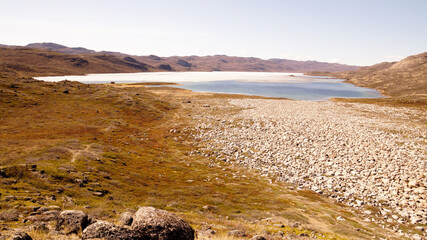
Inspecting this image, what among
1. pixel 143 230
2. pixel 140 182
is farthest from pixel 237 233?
pixel 140 182

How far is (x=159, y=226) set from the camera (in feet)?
33.8

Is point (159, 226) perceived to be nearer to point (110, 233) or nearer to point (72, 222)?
point (110, 233)

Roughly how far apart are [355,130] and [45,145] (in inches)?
2101

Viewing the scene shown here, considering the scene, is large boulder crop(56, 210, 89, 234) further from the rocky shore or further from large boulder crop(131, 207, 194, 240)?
the rocky shore

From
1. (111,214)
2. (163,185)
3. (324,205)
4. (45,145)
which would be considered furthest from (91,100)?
(324,205)

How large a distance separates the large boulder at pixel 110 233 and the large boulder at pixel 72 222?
0.96 meters

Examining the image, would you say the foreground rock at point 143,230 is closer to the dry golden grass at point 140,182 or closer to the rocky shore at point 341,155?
A: the dry golden grass at point 140,182

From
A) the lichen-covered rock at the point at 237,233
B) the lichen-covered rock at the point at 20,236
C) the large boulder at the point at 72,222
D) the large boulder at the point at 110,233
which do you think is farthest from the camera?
the lichen-covered rock at the point at 237,233

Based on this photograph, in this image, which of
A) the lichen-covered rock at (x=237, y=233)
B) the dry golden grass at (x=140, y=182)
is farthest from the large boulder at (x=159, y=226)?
the lichen-covered rock at (x=237, y=233)

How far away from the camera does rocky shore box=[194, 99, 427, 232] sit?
22.2m

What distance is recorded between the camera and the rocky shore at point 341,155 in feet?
72.8

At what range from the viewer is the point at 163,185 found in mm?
24016

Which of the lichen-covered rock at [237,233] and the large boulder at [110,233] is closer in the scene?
the large boulder at [110,233]

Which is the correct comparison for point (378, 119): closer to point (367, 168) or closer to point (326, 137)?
point (326, 137)
